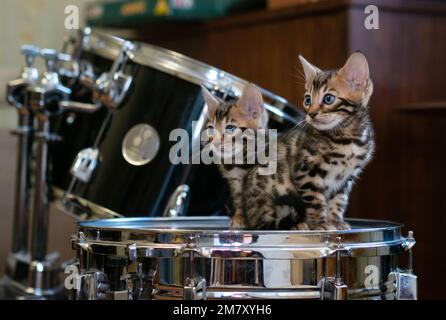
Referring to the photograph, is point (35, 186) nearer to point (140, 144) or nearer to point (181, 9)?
point (140, 144)

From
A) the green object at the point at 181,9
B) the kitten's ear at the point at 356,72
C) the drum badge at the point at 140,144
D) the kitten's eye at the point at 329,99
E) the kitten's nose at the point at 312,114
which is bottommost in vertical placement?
the drum badge at the point at 140,144

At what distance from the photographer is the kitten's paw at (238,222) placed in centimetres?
112

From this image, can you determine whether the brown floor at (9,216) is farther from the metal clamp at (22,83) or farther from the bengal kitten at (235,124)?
the bengal kitten at (235,124)

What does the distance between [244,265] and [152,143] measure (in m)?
0.50

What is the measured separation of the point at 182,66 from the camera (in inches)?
54.3

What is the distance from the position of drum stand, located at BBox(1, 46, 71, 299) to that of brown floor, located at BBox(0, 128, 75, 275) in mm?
541

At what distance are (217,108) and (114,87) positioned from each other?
0.41 m

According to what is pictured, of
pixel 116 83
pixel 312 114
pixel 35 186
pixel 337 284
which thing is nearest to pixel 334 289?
pixel 337 284

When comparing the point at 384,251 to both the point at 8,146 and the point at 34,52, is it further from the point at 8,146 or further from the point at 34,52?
the point at 8,146

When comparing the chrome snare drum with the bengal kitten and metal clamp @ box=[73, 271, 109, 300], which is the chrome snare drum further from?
the bengal kitten

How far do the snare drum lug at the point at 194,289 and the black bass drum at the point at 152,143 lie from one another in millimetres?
395

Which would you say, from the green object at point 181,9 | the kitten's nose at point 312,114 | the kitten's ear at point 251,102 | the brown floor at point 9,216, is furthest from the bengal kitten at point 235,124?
the brown floor at point 9,216

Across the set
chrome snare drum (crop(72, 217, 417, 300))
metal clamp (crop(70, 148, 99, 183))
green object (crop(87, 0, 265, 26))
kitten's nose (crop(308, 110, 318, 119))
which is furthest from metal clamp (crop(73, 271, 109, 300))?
green object (crop(87, 0, 265, 26))

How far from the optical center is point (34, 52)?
1658 mm
